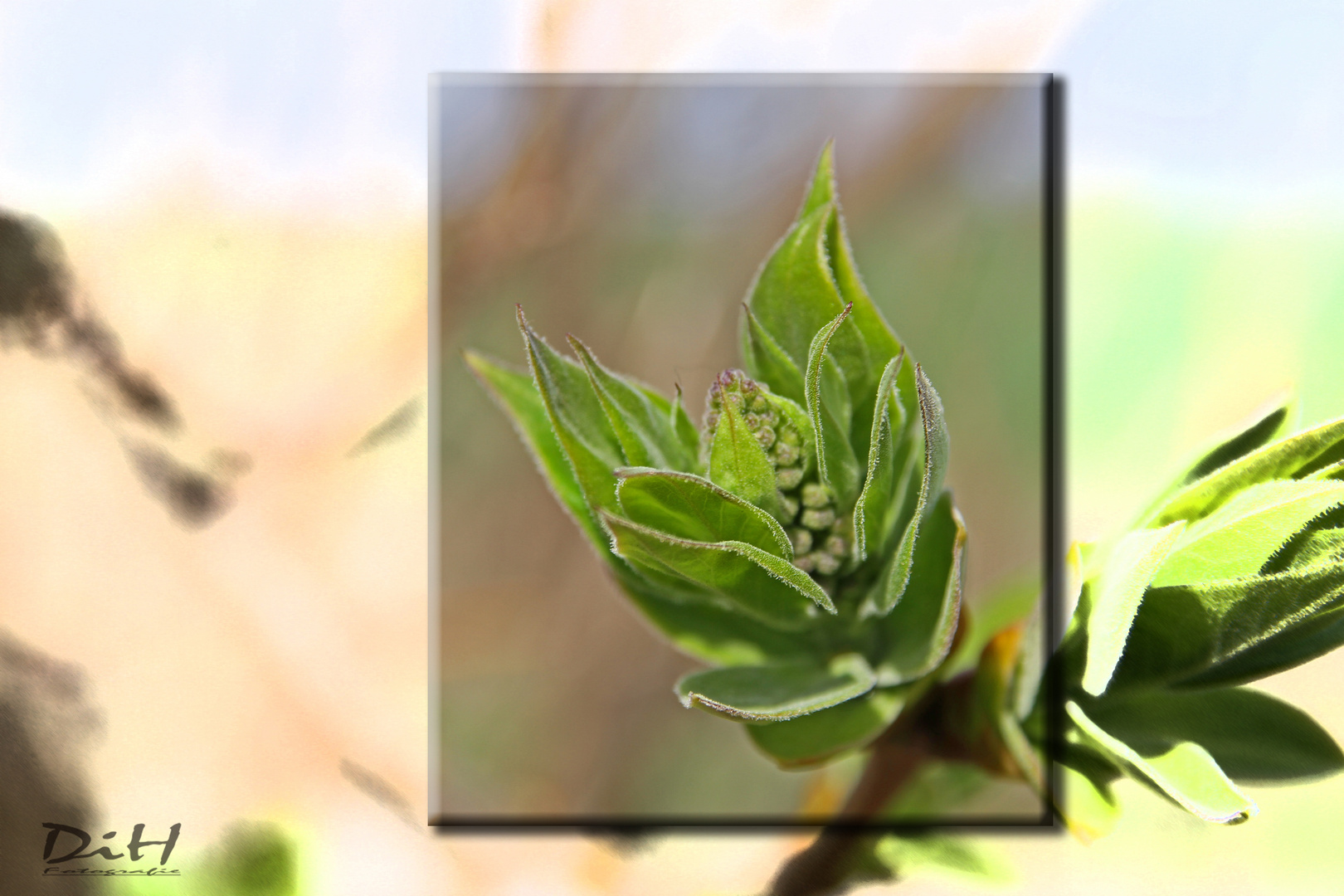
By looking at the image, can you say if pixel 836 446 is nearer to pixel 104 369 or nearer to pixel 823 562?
pixel 823 562

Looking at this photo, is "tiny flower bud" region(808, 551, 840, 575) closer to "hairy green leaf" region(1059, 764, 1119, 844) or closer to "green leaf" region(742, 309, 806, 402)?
"green leaf" region(742, 309, 806, 402)

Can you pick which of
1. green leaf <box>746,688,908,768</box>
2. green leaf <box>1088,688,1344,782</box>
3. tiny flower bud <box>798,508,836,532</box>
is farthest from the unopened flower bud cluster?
green leaf <box>1088,688,1344,782</box>

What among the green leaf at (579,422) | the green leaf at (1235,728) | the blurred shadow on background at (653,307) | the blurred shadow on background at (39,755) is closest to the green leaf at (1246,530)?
the green leaf at (1235,728)

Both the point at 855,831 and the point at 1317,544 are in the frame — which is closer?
the point at 1317,544

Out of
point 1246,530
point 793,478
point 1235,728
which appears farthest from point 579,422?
point 1235,728

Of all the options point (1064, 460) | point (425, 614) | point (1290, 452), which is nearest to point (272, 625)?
point (425, 614)
